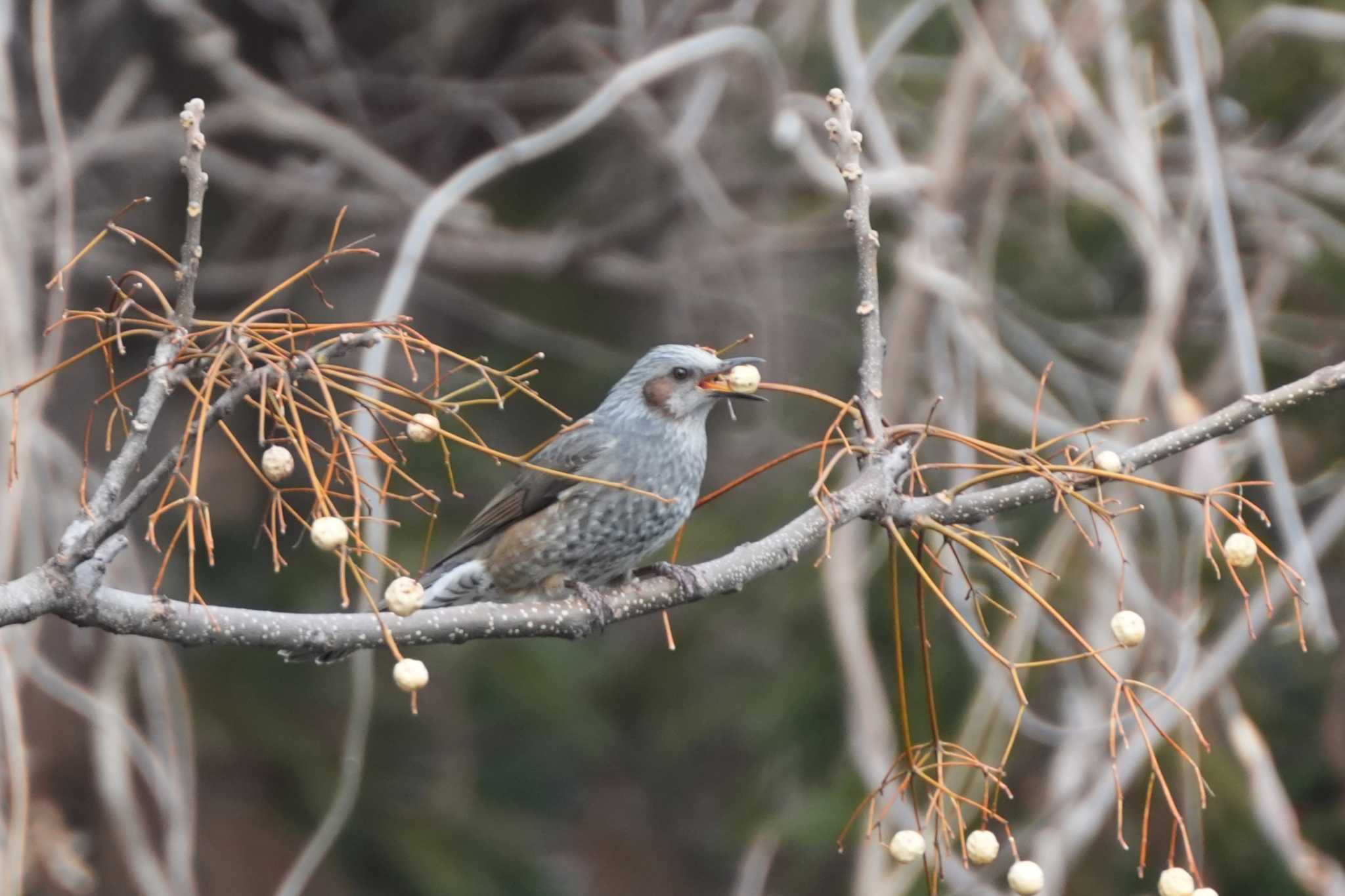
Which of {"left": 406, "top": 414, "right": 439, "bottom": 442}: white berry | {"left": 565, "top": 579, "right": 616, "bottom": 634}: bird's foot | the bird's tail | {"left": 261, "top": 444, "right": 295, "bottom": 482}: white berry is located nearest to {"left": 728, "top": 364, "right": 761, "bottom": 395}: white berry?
{"left": 565, "top": 579, "right": 616, "bottom": 634}: bird's foot

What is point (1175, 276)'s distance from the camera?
497cm

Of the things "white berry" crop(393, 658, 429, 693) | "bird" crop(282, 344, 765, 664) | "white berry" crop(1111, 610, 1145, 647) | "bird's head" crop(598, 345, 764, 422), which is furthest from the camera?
"bird's head" crop(598, 345, 764, 422)

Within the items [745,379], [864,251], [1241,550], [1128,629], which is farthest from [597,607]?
[1241,550]

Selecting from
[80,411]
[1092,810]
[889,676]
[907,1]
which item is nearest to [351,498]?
[1092,810]

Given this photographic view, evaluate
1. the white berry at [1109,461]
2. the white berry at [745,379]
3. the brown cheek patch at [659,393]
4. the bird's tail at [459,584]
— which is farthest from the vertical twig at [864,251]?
the bird's tail at [459,584]

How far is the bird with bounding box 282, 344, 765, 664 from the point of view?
149 inches

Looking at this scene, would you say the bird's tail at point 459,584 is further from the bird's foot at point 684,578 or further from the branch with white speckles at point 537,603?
the branch with white speckles at point 537,603

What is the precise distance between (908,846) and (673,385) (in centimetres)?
180

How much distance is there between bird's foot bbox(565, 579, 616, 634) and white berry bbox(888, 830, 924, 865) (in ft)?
2.56

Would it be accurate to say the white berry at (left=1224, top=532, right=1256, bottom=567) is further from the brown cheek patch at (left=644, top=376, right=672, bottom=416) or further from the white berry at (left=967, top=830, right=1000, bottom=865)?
the brown cheek patch at (left=644, top=376, right=672, bottom=416)

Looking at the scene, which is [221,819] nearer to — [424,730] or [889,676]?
[424,730]

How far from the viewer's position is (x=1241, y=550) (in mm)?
2209

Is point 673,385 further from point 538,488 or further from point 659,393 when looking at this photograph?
point 538,488

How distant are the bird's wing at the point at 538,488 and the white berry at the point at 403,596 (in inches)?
77.7
